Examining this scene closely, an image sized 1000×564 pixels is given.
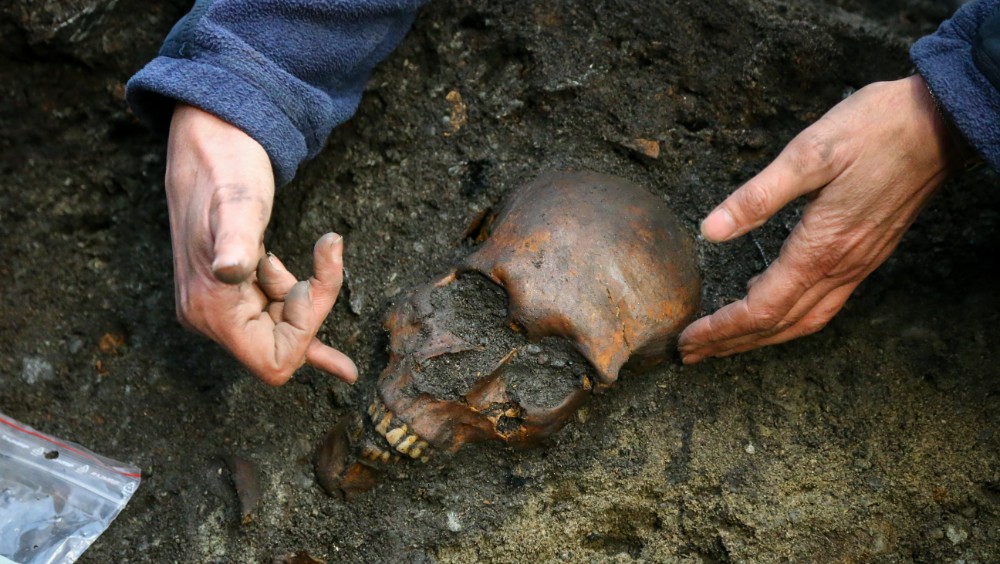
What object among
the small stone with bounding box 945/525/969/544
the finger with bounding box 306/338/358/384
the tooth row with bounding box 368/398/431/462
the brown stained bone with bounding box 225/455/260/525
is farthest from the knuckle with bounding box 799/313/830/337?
the brown stained bone with bounding box 225/455/260/525

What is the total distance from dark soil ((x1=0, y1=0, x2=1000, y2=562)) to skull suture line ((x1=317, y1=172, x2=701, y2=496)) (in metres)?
0.09

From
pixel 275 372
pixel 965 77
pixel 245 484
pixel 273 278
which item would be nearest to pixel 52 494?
pixel 245 484

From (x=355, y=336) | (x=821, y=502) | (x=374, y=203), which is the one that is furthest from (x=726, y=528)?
(x=374, y=203)

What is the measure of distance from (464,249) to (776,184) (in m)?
0.68

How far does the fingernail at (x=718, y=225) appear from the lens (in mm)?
1618

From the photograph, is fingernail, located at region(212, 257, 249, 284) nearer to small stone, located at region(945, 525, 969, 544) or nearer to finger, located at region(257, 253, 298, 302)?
finger, located at region(257, 253, 298, 302)

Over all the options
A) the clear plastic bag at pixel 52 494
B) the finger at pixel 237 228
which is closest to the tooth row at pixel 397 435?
the finger at pixel 237 228

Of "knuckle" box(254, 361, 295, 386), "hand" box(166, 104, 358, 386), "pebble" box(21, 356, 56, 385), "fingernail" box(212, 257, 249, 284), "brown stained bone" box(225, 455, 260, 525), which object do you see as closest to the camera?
"fingernail" box(212, 257, 249, 284)

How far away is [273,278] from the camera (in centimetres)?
161

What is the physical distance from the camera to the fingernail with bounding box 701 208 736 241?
1.62 meters

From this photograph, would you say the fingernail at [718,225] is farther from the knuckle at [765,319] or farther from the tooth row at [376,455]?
the tooth row at [376,455]

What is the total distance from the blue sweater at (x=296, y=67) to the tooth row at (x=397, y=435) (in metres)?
0.48

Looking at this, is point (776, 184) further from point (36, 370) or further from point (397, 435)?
point (36, 370)

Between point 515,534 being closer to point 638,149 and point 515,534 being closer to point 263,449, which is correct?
point 263,449
